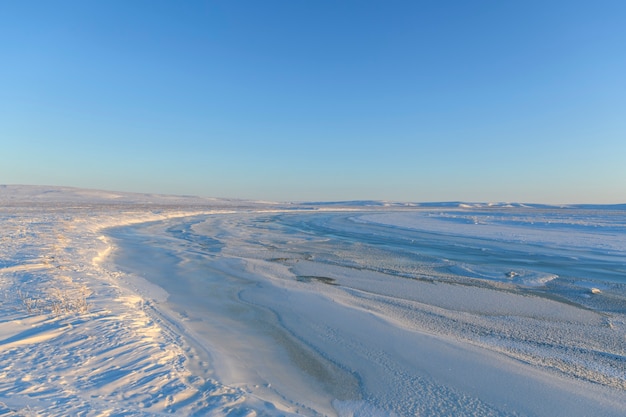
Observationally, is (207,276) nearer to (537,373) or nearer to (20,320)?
(20,320)

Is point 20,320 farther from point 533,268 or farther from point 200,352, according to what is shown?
point 533,268

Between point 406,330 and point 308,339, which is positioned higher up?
point 406,330

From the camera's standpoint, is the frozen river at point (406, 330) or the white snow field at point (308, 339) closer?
the white snow field at point (308, 339)

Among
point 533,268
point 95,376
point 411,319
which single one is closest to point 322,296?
point 411,319

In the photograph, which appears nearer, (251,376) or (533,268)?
(251,376)

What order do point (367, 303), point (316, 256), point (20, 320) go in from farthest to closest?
point (316, 256) → point (367, 303) → point (20, 320)

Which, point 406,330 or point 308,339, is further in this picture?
point 406,330

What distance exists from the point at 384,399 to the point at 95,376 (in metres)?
3.51

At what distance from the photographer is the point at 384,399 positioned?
16.5 feet

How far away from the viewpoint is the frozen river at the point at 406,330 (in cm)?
510

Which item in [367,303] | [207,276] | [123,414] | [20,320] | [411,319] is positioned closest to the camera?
[123,414]

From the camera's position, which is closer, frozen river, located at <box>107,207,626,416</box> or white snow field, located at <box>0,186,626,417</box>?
white snow field, located at <box>0,186,626,417</box>

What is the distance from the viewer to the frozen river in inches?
201

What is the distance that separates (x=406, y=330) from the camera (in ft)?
24.6
